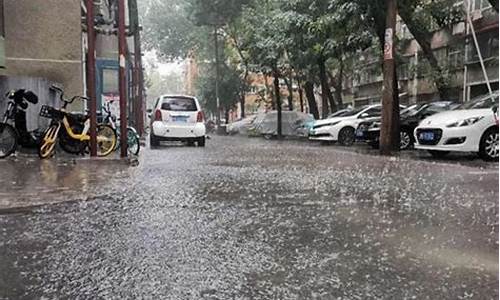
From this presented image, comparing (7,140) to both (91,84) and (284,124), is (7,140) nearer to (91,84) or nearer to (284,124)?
(91,84)

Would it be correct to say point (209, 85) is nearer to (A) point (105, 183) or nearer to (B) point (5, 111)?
(B) point (5, 111)

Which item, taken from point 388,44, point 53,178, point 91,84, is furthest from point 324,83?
point 53,178

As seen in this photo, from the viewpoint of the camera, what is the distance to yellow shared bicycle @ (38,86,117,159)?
1106cm

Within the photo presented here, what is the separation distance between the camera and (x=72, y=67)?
48.8 ft

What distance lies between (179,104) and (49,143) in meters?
6.92

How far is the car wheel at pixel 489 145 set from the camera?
11758mm

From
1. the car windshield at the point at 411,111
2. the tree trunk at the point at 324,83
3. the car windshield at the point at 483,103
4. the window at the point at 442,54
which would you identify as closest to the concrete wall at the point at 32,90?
the car windshield at the point at 483,103

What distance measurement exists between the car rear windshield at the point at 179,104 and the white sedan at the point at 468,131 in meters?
7.55

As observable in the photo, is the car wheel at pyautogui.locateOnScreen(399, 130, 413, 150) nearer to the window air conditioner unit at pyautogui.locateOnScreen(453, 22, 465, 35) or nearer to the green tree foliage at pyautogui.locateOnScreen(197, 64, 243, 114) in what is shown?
the window air conditioner unit at pyautogui.locateOnScreen(453, 22, 465, 35)

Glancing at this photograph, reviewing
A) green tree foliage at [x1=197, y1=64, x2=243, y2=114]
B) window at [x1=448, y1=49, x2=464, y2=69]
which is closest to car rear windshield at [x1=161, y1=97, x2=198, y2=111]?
window at [x1=448, y1=49, x2=464, y2=69]

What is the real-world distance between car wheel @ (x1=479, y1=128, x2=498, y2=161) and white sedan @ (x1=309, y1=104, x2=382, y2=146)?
347 inches

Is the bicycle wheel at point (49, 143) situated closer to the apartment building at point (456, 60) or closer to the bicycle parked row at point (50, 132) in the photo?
the bicycle parked row at point (50, 132)

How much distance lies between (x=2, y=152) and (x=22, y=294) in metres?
8.06

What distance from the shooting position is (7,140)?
1062cm
